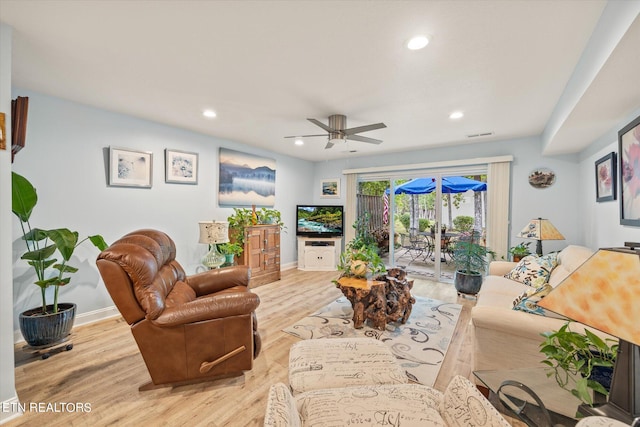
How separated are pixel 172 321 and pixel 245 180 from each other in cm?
331

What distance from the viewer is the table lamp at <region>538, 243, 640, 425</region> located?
760 millimetres

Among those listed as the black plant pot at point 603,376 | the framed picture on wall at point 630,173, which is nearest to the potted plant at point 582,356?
the black plant pot at point 603,376

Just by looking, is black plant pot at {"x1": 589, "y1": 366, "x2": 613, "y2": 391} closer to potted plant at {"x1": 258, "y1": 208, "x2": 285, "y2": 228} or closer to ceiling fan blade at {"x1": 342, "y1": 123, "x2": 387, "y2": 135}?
ceiling fan blade at {"x1": 342, "y1": 123, "x2": 387, "y2": 135}

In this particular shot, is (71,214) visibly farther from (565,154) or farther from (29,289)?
(565,154)

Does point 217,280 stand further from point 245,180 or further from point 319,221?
point 319,221

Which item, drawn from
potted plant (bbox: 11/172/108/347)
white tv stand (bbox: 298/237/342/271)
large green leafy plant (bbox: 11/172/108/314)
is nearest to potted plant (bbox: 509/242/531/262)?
white tv stand (bbox: 298/237/342/271)

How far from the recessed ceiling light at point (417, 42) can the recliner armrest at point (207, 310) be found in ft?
6.81

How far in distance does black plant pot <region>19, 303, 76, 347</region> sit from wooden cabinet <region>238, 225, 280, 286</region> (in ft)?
7.17

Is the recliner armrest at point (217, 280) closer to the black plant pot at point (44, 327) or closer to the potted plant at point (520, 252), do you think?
the black plant pot at point (44, 327)

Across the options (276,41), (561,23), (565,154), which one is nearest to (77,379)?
(276,41)

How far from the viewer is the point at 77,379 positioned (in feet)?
6.37

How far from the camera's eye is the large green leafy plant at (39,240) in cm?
214

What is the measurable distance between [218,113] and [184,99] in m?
0.45

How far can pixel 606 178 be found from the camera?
2.53m
